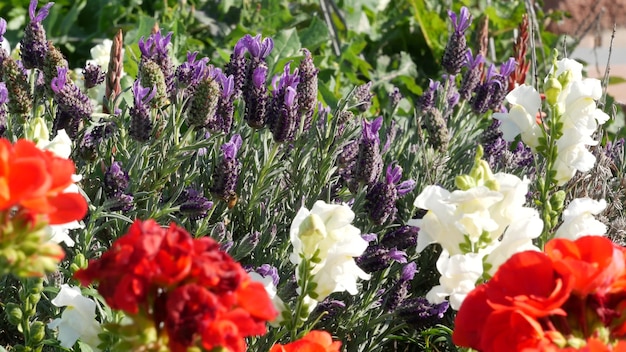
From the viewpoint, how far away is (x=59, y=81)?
2.01 meters

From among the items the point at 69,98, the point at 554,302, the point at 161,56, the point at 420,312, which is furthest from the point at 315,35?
the point at 554,302

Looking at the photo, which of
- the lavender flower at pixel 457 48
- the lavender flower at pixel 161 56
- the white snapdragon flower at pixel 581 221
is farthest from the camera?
the lavender flower at pixel 457 48

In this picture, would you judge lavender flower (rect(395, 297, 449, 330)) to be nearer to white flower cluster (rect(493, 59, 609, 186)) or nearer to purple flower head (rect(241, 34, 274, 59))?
white flower cluster (rect(493, 59, 609, 186))

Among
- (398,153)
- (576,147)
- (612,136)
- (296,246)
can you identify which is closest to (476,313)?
(296,246)

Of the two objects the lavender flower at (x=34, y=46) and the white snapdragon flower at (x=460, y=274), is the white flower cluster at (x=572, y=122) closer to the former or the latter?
the white snapdragon flower at (x=460, y=274)

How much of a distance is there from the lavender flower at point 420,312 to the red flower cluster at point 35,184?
3.94 ft

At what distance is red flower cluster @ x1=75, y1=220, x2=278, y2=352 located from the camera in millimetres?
871

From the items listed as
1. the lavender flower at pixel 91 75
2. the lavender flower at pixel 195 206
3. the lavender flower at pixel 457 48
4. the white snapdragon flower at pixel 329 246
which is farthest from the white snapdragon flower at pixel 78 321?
the lavender flower at pixel 457 48

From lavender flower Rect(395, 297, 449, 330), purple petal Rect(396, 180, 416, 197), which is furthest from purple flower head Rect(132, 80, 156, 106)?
lavender flower Rect(395, 297, 449, 330)

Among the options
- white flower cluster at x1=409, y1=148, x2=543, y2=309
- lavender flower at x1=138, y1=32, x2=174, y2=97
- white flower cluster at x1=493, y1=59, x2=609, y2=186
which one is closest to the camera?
white flower cluster at x1=409, y1=148, x2=543, y2=309

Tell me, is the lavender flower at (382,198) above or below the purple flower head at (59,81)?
below

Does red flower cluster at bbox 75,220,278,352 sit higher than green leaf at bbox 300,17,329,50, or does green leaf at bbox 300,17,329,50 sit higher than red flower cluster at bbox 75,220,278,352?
red flower cluster at bbox 75,220,278,352

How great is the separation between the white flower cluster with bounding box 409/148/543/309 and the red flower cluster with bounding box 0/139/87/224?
1.80 feet

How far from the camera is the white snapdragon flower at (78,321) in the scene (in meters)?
1.44
